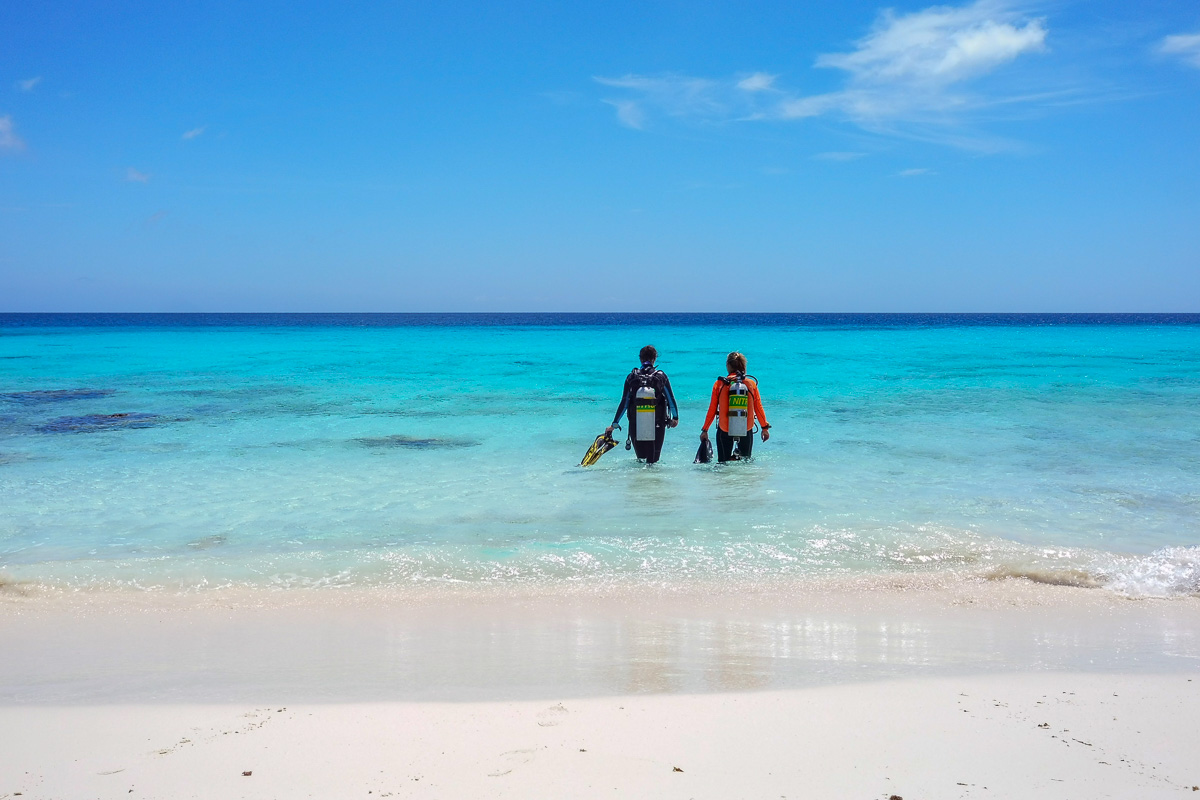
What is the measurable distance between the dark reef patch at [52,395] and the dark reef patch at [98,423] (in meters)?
3.67

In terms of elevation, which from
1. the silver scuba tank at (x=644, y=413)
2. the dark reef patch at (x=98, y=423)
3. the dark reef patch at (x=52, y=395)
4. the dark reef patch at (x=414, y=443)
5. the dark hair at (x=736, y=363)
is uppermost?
the dark hair at (x=736, y=363)

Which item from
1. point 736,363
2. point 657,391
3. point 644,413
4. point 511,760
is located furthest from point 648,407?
point 511,760

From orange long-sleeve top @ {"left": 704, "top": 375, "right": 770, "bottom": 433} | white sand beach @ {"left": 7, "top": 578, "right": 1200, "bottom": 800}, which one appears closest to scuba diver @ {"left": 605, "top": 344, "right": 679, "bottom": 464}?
orange long-sleeve top @ {"left": 704, "top": 375, "right": 770, "bottom": 433}

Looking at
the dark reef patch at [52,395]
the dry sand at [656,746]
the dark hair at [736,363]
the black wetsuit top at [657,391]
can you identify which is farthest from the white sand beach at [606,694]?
the dark reef patch at [52,395]

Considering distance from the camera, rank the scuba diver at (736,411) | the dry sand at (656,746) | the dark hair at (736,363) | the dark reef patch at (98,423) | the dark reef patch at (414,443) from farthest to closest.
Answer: the dark reef patch at (98,423), the dark reef patch at (414,443), the scuba diver at (736,411), the dark hair at (736,363), the dry sand at (656,746)

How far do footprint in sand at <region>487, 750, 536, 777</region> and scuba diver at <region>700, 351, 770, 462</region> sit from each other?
6134mm

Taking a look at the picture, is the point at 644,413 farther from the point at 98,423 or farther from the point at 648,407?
the point at 98,423

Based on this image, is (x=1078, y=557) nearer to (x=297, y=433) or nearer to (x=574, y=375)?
(x=297, y=433)

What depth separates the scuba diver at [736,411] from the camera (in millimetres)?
8992

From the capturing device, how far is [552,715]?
3516 millimetres

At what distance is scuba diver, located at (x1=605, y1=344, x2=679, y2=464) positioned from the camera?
9234 mm

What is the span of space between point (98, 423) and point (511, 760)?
13.4 meters

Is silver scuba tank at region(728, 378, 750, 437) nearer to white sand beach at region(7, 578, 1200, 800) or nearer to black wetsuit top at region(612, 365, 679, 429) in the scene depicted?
black wetsuit top at region(612, 365, 679, 429)

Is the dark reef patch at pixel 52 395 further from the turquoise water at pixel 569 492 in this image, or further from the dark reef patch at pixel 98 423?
the dark reef patch at pixel 98 423
